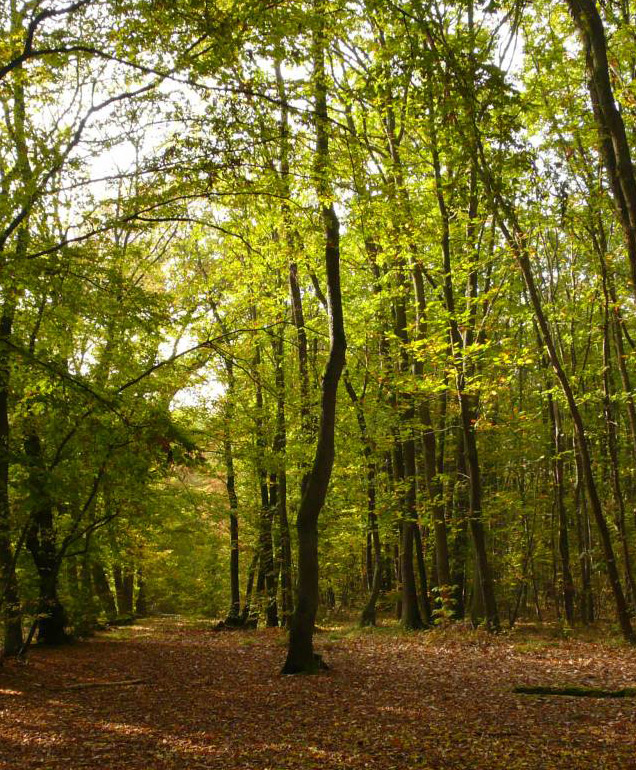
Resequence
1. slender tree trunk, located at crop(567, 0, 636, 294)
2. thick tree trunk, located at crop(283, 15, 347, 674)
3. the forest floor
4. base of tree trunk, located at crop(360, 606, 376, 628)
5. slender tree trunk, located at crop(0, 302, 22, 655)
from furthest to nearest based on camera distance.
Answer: base of tree trunk, located at crop(360, 606, 376, 628)
thick tree trunk, located at crop(283, 15, 347, 674)
slender tree trunk, located at crop(0, 302, 22, 655)
the forest floor
slender tree trunk, located at crop(567, 0, 636, 294)

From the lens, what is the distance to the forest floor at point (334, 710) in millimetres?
5758

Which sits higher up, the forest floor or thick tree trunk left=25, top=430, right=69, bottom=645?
thick tree trunk left=25, top=430, right=69, bottom=645

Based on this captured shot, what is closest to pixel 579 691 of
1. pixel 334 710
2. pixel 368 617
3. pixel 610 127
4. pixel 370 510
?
pixel 334 710

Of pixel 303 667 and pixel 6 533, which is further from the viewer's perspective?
pixel 303 667

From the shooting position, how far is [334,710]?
748cm

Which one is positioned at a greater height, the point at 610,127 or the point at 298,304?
the point at 298,304

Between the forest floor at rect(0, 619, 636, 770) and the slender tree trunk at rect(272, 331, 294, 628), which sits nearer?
the forest floor at rect(0, 619, 636, 770)

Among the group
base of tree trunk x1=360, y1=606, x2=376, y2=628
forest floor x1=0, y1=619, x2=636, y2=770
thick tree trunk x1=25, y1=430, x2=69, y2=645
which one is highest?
thick tree trunk x1=25, y1=430, x2=69, y2=645

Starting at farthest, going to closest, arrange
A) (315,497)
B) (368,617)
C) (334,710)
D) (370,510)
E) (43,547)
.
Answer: (368,617) → (370,510) → (43,547) → (315,497) → (334,710)

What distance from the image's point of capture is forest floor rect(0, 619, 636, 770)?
227 inches

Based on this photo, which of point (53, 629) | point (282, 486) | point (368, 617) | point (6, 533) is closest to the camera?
point (6, 533)

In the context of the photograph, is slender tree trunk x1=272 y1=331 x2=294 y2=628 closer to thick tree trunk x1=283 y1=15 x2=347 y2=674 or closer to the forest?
the forest

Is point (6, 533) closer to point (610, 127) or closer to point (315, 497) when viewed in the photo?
point (315, 497)

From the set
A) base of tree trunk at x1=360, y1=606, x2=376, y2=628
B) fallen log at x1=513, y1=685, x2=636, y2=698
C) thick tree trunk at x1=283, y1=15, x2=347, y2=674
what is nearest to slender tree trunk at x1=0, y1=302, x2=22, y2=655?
thick tree trunk at x1=283, y1=15, x2=347, y2=674
